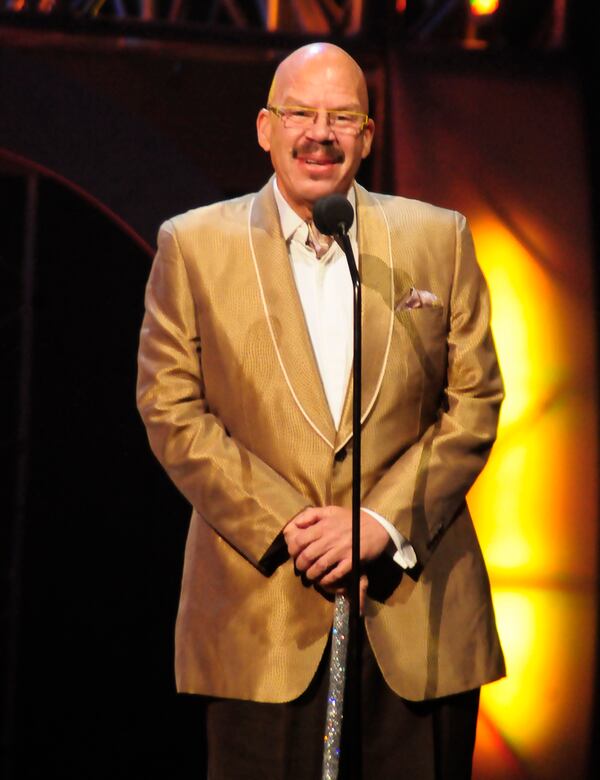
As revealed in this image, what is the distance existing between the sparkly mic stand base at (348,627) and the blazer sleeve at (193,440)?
0.18m

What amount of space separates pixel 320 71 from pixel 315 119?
0.09 m

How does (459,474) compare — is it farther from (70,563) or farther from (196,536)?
(70,563)

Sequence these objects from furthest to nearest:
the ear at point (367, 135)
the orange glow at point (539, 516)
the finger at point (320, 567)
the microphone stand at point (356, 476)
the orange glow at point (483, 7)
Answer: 1. the orange glow at point (483, 7)
2. the orange glow at point (539, 516)
3. the ear at point (367, 135)
4. the finger at point (320, 567)
5. the microphone stand at point (356, 476)

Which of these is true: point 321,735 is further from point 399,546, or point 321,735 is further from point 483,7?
point 483,7

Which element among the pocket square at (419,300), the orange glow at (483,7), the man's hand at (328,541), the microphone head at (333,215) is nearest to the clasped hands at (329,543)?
the man's hand at (328,541)

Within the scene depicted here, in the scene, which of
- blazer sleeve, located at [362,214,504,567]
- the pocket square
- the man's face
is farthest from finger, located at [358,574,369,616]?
the man's face

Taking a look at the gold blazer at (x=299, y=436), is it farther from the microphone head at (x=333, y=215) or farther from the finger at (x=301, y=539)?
the microphone head at (x=333, y=215)

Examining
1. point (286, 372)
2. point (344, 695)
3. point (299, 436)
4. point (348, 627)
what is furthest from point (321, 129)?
point (344, 695)

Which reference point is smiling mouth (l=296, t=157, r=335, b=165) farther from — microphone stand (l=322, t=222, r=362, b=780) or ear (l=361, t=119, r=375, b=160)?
microphone stand (l=322, t=222, r=362, b=780)

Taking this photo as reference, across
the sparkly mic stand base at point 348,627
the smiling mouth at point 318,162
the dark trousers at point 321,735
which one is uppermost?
the smiling mouth at point 318,162

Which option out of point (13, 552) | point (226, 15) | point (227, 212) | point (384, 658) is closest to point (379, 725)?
point (384, 658)

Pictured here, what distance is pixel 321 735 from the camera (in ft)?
7.89

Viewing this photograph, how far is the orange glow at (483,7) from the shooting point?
409 cm

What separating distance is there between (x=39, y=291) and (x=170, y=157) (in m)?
0.96
